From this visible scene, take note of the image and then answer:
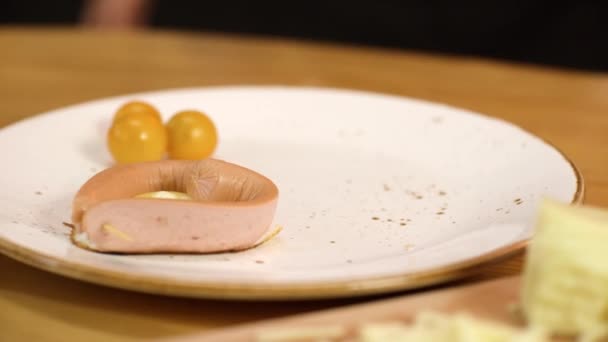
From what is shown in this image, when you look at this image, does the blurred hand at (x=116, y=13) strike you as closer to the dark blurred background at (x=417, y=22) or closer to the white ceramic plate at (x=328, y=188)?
the dark blurred background at (x=417, y=22)

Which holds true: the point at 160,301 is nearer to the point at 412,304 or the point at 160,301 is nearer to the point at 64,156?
the point at 412,304

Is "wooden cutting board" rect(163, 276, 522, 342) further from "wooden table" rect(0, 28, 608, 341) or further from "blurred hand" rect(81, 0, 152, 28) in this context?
"blurred hand" rect(81, 0, 152, 28)

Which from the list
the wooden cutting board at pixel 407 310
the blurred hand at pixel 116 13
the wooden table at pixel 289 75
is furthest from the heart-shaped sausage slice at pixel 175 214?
the blurred hand at pixel 116 13

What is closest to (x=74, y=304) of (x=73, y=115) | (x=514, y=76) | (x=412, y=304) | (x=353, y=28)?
(x=412, y=304)

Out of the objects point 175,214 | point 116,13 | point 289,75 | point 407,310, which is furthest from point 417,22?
point 407,310

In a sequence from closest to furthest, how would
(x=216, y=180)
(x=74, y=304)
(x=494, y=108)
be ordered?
(x=74, y=304) → (x=216, y=180) → (x=494, y=108)

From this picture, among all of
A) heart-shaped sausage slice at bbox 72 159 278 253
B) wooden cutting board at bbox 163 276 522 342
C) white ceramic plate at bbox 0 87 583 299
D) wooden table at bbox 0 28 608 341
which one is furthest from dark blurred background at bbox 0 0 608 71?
wooden cutting board at bbox 163 276 522 342

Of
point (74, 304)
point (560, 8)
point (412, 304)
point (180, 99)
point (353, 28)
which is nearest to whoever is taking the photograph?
point (412, 304)

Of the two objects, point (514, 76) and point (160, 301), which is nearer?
point (160, 301)
